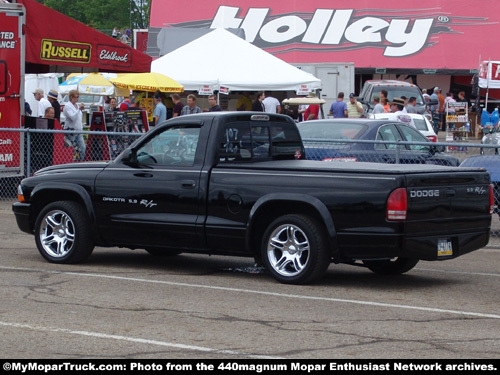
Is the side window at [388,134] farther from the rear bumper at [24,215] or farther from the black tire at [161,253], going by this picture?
the rear bumper at [24,215]

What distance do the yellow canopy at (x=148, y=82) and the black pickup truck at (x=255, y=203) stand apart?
12003mm

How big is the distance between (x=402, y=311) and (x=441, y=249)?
48.6 inches

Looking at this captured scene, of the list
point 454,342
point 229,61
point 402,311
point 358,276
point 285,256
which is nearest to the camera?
point 454,342

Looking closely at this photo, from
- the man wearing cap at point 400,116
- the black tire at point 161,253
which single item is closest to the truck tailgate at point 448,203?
the black tire at point 161,253

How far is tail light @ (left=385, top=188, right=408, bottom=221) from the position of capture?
8.97 metres

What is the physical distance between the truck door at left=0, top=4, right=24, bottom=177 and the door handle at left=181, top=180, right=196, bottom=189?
327 inches

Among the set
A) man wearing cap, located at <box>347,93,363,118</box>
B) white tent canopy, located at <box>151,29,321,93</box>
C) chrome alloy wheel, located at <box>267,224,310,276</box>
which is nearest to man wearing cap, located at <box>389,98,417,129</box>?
white tent canopy, located at <box>151,29,321,93</box>

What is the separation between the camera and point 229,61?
82.2 ft

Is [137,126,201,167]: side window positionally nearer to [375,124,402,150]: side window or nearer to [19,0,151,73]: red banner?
[375,124,402,150]: side window

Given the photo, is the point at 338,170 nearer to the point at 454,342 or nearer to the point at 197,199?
the point at 197,199

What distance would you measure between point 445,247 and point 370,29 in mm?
36007

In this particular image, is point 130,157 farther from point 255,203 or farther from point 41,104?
point 41,104

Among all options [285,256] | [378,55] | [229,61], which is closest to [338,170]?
[285,256]

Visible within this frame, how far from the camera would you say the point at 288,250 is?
9.62 meters
